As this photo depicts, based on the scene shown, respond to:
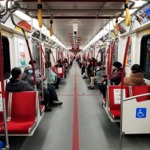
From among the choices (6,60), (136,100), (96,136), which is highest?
(6,60)

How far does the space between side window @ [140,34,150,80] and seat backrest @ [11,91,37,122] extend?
3322 millimetres

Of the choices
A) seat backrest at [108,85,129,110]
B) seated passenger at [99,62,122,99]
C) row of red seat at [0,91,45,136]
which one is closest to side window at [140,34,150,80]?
seated passenger at [99,62,122,99]

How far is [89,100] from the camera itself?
20.3ft

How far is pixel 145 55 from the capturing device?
5465 mm

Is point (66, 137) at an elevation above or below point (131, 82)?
below

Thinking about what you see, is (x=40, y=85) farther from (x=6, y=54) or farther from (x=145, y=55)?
(x=145, y=55)

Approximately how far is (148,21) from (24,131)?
3.63 metres

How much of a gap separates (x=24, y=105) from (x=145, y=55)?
12.6 feet

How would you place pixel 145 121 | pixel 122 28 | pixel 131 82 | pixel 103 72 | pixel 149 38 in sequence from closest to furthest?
pixel 145 121, pixel 131 82, pixel 149 38, pixel 122 28, pixel 103 72

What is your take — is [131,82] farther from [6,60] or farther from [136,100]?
[6,60]

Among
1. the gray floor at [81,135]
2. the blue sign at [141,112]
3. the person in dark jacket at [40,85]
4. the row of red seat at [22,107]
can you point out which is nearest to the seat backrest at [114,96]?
the gray floor at [81,135]

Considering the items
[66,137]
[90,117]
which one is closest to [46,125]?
[66,137]

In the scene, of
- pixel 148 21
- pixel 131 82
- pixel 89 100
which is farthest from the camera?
pixel 89 100

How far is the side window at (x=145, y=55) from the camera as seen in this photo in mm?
5191
